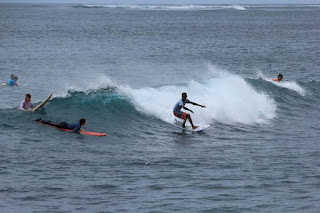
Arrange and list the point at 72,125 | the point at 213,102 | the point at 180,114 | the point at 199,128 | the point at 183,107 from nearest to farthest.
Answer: the point at 72,125 < the point at 199,128 < the point at 183,107 < the point at 180,114 < the point at 213,102

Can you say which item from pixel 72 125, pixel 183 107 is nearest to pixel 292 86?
pixel 183 107

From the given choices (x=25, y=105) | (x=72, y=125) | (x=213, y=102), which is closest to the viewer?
(x=72, y=125)

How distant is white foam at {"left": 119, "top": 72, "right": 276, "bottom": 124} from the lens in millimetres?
25266

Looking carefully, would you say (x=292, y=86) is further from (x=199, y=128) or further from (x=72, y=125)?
(x=72, y=125)

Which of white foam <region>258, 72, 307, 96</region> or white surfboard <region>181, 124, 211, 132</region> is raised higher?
white foam <region>258, 72, 307, 96</region>

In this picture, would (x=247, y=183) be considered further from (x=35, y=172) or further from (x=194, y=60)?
(x=194, y=60)

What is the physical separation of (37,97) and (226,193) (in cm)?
1875

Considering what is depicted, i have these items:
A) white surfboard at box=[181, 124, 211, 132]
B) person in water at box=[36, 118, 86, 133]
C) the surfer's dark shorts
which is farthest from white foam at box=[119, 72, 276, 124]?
person in water at box=[36, 118, 86, 133]

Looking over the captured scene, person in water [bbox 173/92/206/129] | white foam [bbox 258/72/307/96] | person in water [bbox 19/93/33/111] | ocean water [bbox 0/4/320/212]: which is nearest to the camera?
ocean water [bbox 0/4/320/212]

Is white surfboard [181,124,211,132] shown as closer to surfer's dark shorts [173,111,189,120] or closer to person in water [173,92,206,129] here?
person in water [173,92,206,129]

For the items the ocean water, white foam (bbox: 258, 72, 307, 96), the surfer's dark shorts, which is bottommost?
the ocean water

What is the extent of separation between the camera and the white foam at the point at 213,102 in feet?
82.9

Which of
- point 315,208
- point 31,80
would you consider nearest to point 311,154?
point 315,208

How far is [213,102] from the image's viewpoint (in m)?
27.0
